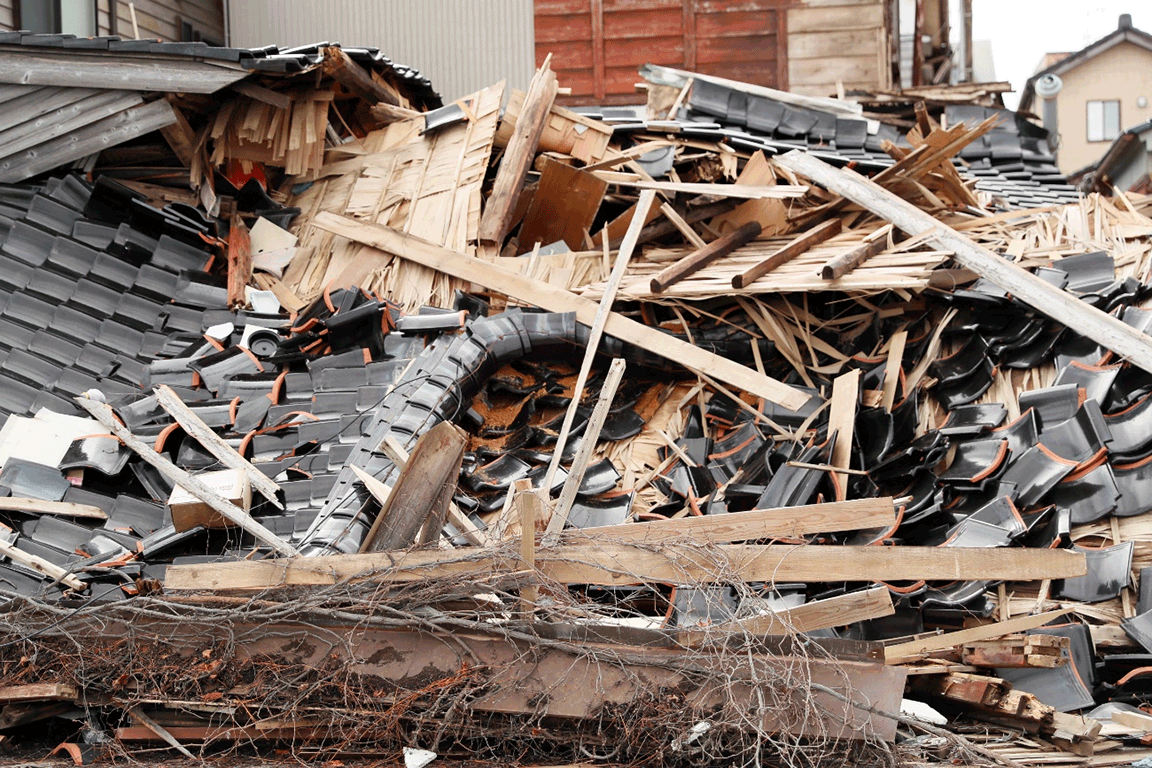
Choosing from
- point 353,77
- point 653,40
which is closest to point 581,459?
point 353,77

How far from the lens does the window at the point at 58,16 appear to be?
526 inches

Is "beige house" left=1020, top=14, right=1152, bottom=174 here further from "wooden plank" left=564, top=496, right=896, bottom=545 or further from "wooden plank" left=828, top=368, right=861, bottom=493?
"wooden plank" left=564, top=496, right=896, bottom=545

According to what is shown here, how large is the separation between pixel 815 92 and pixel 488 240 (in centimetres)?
845

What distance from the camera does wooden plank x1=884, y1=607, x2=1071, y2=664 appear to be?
6.15 metres

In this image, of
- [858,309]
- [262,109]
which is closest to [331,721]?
[858,309]

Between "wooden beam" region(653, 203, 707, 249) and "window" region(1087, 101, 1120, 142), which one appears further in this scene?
"window" region(1087, 101, 1120, 142)

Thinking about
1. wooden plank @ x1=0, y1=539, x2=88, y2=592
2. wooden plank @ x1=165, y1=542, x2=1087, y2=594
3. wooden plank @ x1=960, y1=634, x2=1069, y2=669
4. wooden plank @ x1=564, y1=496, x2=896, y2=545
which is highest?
wooden plank @ x1=564, y1=496, x2=896, y2=545

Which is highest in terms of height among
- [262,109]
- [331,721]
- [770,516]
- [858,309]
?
[262,109]

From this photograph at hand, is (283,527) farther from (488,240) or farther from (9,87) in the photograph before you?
(9,87)

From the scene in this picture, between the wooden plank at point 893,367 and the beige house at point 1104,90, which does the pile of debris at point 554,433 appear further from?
the beige house at point 1104,90

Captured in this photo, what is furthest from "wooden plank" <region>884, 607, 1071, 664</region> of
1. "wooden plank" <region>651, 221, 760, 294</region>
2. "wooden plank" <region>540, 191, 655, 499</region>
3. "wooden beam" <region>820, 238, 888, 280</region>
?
"wooden plank" <region>651, 221, 760, 294</region>

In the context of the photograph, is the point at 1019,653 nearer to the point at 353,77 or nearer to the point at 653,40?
the point at 353,77

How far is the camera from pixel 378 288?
10227 mm

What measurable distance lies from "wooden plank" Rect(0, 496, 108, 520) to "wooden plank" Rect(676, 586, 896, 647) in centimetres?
445
